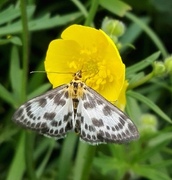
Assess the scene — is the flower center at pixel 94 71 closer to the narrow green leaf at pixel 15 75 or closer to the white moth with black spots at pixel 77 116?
the white moth with black spots at pixel 77 116

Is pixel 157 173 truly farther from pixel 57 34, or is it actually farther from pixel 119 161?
pixel 57 34

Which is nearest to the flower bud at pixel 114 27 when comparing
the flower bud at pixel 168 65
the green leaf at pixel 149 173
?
the flower bud at pixel 168 65

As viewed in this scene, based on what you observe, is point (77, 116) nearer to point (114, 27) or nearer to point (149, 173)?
point (114, 27)

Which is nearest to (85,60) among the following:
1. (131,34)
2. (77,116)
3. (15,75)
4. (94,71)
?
(94,71)

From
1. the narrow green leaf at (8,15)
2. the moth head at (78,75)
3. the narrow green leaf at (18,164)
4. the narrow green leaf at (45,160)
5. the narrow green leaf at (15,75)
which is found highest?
the narrow green leaf at (8,15)

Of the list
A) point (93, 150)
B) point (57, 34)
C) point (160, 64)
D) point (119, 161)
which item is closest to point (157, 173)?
point (119, 161)

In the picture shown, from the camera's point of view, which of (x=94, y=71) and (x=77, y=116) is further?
(x=94, y=71)
